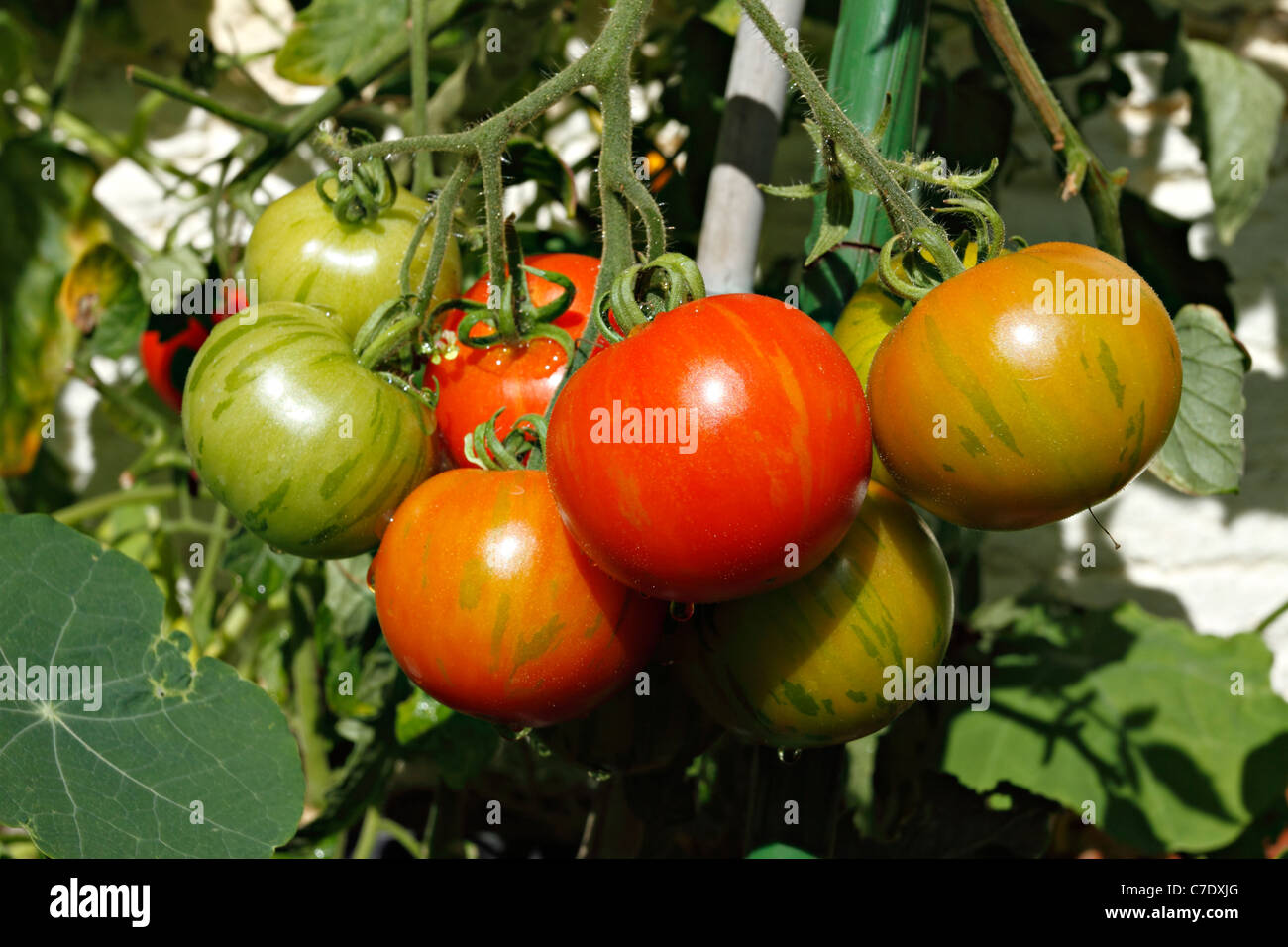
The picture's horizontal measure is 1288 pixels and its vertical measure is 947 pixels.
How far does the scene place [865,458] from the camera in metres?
0.47

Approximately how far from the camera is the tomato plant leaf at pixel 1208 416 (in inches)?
29.5

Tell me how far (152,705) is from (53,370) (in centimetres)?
77

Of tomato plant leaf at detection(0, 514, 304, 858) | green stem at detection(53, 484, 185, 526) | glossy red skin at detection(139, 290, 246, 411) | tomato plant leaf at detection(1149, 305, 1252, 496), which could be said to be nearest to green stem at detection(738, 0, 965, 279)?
tomato plant leaf at detection(1149, 305, 1252, 496)

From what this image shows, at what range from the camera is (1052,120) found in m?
0.66

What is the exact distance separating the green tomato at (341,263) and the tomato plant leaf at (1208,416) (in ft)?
1.86

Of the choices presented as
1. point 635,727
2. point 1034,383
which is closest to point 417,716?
point 635,727

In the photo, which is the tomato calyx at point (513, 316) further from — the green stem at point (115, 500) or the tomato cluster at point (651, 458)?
the green stem at point (115, 500)

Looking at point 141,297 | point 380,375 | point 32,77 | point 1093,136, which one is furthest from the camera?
point 32,77

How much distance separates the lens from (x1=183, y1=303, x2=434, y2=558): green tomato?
0.54 metres

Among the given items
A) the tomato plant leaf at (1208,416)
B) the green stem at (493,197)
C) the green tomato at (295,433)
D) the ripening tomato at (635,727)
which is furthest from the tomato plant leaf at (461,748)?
the tomato plant leaf at (1208,416)

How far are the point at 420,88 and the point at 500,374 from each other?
0.29 m

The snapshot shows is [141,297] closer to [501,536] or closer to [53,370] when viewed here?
[53,370]

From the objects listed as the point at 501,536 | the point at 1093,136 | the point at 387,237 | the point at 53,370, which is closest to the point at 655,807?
the point at 501,536

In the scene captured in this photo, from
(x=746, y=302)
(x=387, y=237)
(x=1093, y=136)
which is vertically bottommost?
(x=746, y=302)
